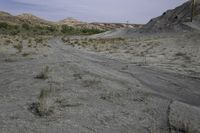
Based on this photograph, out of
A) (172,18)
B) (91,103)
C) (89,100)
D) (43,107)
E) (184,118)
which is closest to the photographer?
(43,107)

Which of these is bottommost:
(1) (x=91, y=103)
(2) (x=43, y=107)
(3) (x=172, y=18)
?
(1) (x=91, y=103)

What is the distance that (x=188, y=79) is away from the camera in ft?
46.8

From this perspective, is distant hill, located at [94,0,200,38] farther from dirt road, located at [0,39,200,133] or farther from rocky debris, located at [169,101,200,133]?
rocky debris, located at [169,101,200,133]

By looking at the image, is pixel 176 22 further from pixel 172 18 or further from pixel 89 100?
pixel 89 100

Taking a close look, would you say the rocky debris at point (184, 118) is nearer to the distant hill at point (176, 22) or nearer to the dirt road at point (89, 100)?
the dirt road at point (89, 100)

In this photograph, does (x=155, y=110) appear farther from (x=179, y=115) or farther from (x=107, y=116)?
(x=107, y=116)

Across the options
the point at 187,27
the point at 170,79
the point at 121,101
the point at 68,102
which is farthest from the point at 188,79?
the point at 187,27

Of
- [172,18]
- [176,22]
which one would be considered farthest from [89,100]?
[172,18]

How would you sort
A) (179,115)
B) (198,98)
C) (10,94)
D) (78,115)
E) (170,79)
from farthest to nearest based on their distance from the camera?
(170,79)
(198,98)
(10,94)
(179,115)
(78,115)

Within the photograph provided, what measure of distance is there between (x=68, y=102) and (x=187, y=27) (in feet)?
A: 167

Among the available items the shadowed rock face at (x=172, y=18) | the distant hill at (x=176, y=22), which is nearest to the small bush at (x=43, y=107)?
the distant hill at (x=176, y=22)

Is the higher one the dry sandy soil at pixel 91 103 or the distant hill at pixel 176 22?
the distant hill at pixel 176 22

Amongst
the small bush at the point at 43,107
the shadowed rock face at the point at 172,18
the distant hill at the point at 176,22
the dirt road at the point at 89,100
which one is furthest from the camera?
the shadowed rock face at the point at 172,18

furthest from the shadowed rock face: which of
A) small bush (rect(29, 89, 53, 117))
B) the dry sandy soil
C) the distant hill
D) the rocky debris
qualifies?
small bush (rect(29, 89, 53, 117))
